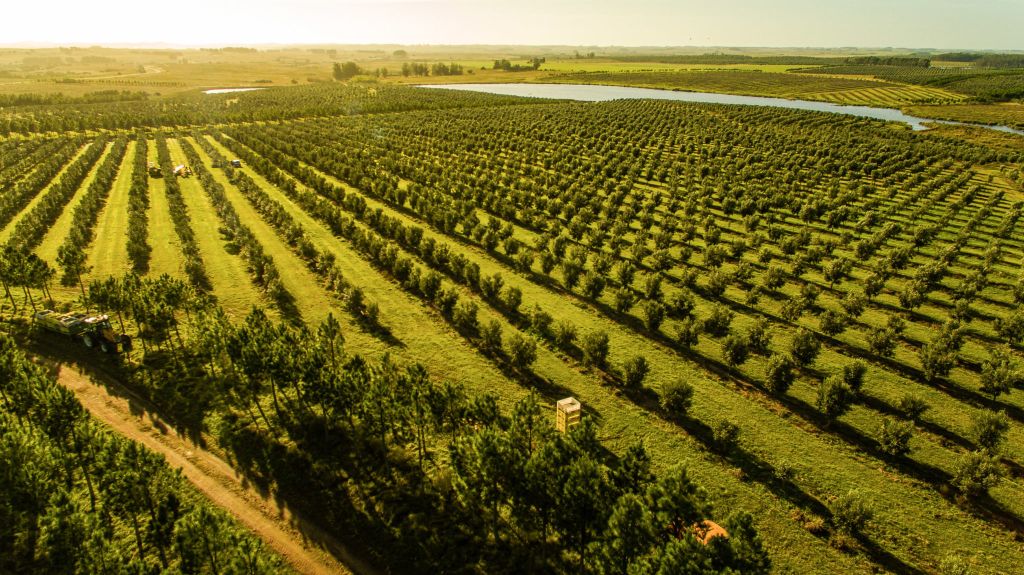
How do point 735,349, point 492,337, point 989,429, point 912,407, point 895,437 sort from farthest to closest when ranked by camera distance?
point 492,337 < point 735,349 < point 912,407 < point 895,437 < point 989,429

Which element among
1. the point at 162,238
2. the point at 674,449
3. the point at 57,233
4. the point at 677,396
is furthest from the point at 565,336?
the point at 57,233

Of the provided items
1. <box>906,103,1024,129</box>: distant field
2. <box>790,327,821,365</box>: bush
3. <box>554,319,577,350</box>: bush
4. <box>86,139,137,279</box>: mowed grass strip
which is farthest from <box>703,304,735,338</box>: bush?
<box>906,103,1024,129</box>: distant field

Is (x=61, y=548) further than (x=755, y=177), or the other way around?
(x=755, y=177)

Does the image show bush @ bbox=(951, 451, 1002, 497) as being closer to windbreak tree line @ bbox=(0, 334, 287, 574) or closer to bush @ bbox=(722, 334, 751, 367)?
bush @ bbox=(722, 334, 751, 367)

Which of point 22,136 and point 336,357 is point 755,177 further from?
point 22,136

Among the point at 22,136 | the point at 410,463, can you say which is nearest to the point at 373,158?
the point at 410,463

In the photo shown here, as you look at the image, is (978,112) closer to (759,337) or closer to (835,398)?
(759,337)
